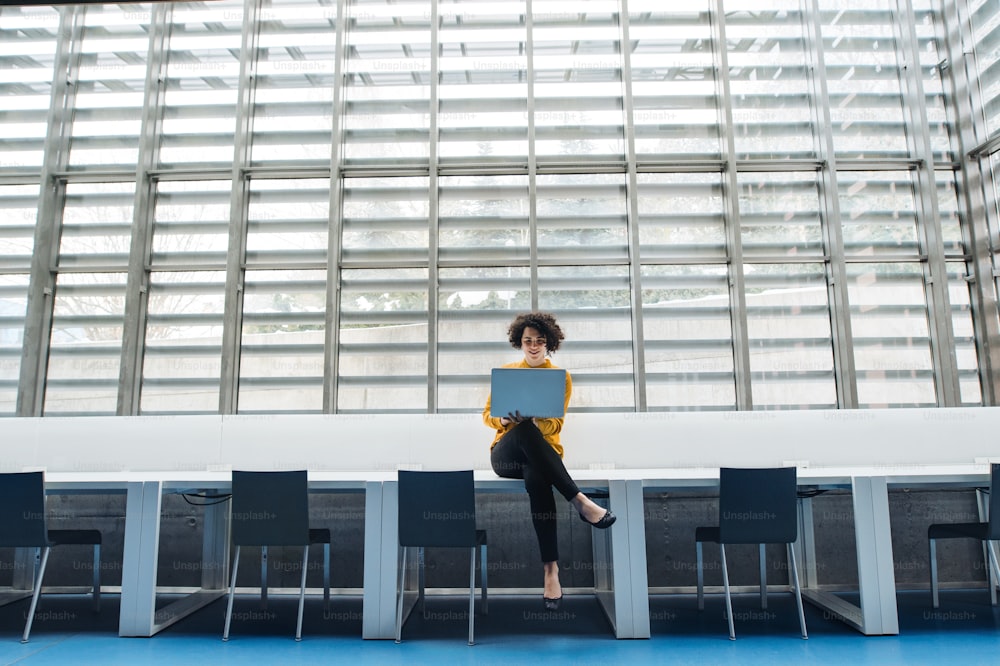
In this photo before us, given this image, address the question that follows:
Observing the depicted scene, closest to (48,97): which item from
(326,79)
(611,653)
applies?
(326,79)

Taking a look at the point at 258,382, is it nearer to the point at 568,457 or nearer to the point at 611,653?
the point at 568,457

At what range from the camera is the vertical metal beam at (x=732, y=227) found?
517cm

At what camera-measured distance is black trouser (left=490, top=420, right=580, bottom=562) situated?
330 cm

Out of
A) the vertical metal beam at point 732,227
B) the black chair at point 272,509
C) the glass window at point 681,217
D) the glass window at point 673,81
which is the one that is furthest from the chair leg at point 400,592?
the glass window at point 673,81

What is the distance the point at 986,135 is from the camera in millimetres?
5391

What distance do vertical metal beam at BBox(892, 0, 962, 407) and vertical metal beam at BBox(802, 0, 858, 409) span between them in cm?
73

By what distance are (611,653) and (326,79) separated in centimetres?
514

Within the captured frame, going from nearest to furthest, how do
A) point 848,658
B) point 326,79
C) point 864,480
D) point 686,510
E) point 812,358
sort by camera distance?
point 848,658 < point 864,480 < point 686,510 < point 812,358 < point 326,79

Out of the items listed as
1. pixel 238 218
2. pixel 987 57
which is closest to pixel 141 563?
pixel 238 218

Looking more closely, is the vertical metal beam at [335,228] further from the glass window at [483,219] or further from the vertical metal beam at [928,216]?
the vertical metal beam at [928,216]

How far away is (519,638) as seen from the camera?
329 cm

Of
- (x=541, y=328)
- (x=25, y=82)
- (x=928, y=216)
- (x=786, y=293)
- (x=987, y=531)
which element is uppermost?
(x=25, y=82)

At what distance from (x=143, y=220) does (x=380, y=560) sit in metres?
3.95

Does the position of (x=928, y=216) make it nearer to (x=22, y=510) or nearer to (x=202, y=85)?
(x=202, y=85)
